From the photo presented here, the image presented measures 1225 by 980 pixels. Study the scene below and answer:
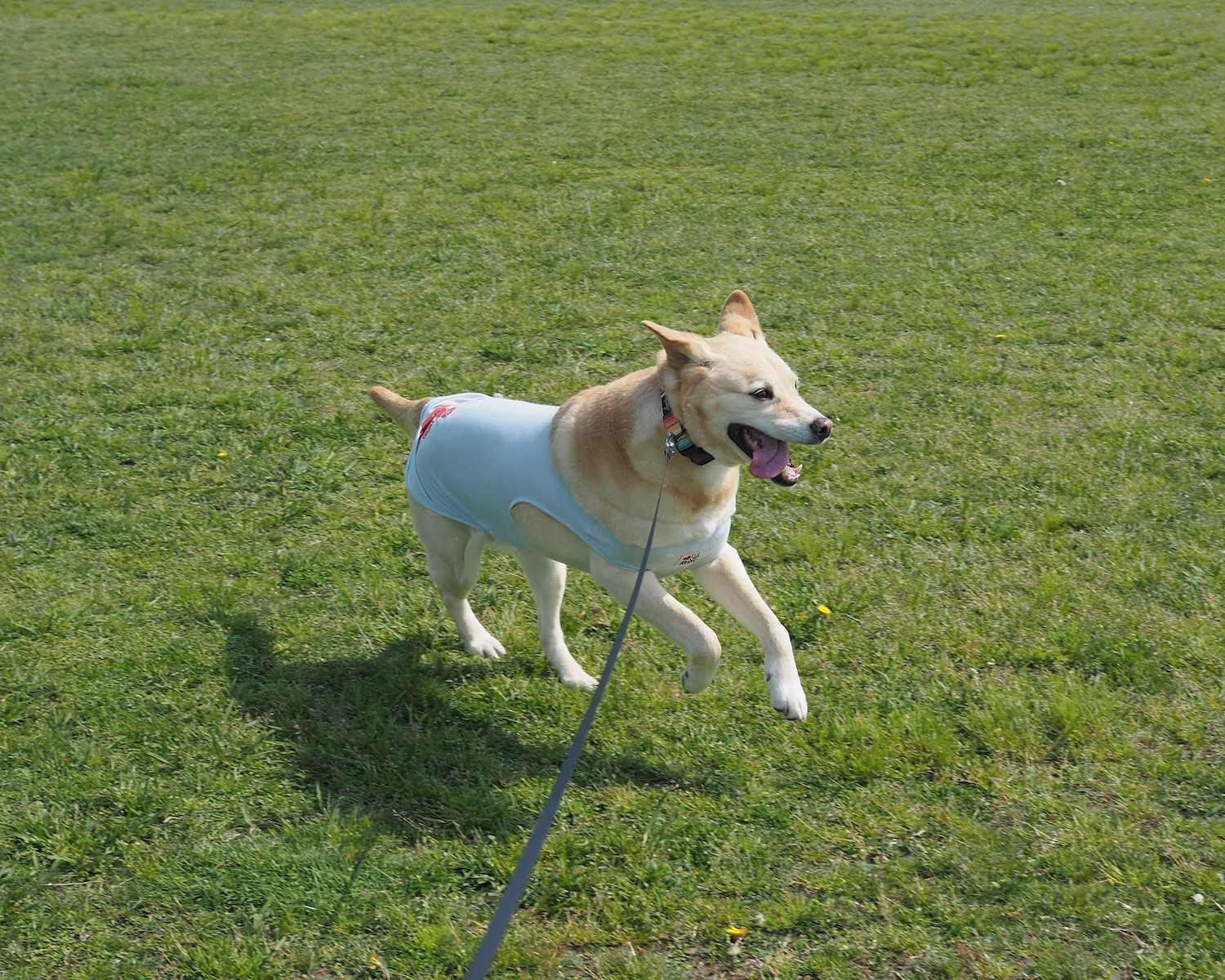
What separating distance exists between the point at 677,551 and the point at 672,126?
36.7ft

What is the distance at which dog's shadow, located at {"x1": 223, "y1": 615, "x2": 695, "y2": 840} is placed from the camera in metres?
4.26

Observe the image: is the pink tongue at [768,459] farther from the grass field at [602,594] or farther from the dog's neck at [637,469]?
the grass field at [602,594]

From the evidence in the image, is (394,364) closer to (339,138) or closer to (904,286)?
(904,286)

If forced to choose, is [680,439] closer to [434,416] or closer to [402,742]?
[434,416]

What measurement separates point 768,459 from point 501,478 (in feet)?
3.50

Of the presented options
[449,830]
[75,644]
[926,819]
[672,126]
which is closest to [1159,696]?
[926,819]

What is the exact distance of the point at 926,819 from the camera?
4004mm

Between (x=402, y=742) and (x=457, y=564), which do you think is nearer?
(x=402, y=742)

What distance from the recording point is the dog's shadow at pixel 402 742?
4258mm

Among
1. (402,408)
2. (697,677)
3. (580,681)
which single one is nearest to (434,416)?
(402,408)

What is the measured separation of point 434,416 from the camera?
16.3 feet

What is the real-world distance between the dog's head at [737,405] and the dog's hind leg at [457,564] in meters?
1.19

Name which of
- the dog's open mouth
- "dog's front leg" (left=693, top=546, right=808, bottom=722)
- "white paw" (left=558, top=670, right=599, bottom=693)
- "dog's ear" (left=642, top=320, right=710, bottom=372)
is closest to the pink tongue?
the dog's open mouth

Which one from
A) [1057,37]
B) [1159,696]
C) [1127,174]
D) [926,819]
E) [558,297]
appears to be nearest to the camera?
[926,819]
